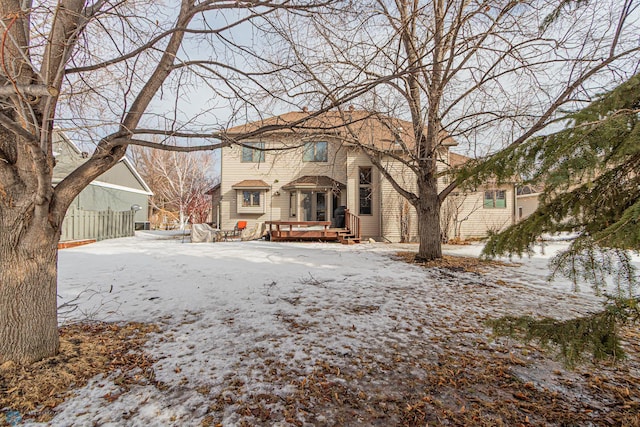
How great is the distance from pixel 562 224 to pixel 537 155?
0.49 meters

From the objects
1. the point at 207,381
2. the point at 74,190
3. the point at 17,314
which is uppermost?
the point at 74,190

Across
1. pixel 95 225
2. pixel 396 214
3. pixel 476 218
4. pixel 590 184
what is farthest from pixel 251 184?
pixel 590 184

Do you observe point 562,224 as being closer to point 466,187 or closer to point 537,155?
point 537,155

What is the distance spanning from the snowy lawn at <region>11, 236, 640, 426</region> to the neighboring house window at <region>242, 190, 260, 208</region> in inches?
420

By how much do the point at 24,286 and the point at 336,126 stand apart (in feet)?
9.45

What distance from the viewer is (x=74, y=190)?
2543 millimetres

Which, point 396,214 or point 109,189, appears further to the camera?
point 109,189

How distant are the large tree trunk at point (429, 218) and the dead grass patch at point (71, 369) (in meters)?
6.58

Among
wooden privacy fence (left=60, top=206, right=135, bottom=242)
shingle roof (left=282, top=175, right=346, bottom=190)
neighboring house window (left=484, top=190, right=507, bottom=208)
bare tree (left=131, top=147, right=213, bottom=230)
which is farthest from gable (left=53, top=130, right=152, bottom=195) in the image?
neighboring house window (left=484, top=190, right=507, bottom=208)

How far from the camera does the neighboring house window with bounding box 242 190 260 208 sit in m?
16.2

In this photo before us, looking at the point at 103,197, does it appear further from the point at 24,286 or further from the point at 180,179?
the point at 24,286

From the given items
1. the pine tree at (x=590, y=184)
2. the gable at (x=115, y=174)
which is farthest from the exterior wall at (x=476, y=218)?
the gable at (x=115, y=174)

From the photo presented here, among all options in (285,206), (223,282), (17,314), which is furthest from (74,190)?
(285,206)

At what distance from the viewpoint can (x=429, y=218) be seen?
302 inches
